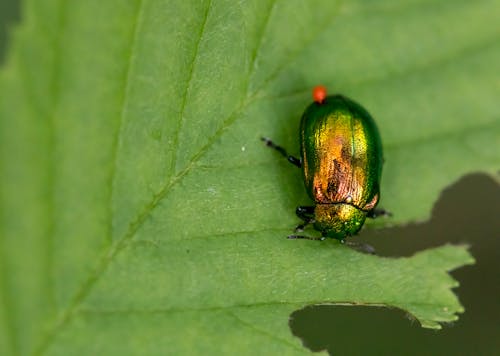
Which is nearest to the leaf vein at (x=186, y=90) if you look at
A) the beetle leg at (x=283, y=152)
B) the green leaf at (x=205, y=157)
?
the green leaf at (x=205, y=157)

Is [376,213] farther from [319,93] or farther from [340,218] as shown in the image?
[319,93]

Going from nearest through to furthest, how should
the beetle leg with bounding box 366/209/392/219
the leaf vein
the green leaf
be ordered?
the green leaf, the leaf vein, the beetle leg with bounding box 366/209/392/219

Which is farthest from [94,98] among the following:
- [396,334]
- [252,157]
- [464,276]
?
[464,276]

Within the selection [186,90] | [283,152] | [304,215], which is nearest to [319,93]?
[283,152]

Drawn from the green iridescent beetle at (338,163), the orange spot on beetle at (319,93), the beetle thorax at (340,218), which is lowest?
the beetle thorax at (340,218)

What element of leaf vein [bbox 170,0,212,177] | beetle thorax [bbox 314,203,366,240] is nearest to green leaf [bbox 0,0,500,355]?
leaf vein [bbox 170,0,212,177]

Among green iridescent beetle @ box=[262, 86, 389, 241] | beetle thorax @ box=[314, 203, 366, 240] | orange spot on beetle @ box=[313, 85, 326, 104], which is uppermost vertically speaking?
orange spot on beetle @ box=[313, 85, 326, 104]

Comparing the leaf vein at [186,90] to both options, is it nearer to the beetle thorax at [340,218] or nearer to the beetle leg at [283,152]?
the beetle leg at [283,152]

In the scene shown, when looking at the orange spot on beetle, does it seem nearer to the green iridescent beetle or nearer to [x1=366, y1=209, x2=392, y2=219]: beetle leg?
the green iridescent beetle
